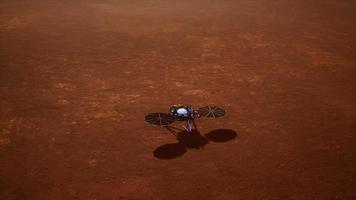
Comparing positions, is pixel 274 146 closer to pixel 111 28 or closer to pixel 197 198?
→ pixel 197 198

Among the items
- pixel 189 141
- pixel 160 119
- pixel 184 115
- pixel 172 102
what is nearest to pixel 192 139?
pixel 189 141

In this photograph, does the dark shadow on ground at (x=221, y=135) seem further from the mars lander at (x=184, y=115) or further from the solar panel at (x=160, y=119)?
the solar panel at (x=160, y=119)

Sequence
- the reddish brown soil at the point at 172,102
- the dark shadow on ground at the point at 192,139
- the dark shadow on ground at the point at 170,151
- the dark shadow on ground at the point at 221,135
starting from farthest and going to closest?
the dark shadow on ground at the point at 221,135 → the dark shadow on ground at the point at 192,139 → the dark shadow on ground at the point at 170,151 → the reddish brown soil at the point at 172,102

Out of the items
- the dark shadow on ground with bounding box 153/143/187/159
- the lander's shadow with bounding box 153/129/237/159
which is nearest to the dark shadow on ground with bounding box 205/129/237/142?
the lander's shadow with bounding box 153/129/237/159

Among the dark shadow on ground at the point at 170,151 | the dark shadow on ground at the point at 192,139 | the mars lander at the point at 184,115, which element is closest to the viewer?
the dark shadow on ground at the point at 170,151

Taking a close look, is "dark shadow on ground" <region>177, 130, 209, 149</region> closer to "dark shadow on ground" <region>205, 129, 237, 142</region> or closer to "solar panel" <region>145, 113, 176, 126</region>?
"dark shadow on ground" <region>205, 129, 237, 142</region>

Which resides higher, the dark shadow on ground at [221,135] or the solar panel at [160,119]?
the solar panel at [160,119]

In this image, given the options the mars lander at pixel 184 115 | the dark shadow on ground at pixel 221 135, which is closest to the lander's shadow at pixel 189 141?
the dark shadow on ground at pixel 221 135
